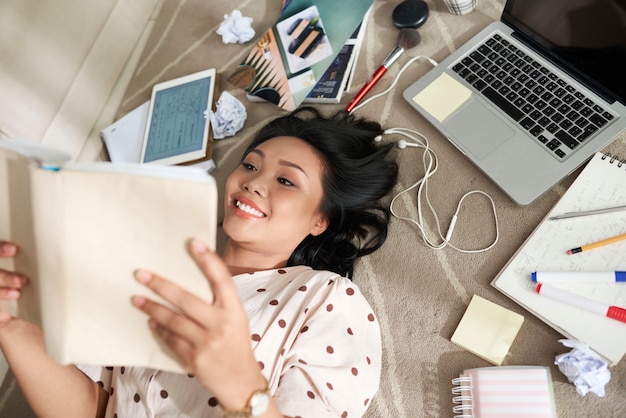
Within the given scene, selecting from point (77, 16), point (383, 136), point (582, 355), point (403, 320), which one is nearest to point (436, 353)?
point (403, 320)

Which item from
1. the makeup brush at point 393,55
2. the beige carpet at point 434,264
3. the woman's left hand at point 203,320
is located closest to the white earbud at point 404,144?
the beige carpet at point 434,264

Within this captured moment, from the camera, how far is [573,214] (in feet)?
3.15

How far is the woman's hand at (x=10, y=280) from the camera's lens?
2.11 ft

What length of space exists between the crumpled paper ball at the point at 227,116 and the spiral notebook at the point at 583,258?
2.45 ft

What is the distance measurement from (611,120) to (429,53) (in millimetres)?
462

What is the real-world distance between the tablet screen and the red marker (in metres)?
0.87

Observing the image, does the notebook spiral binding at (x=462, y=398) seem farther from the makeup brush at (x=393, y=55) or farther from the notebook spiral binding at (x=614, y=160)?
the makeup brush at (x=393, y=55)

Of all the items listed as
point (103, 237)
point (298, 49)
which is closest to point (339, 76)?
point (298, 49)

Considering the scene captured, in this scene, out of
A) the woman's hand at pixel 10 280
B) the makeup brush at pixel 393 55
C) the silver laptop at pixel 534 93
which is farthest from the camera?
the makeup brush at pixel 393 55

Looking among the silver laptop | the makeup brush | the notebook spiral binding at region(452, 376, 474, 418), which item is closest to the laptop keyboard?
the silver laptop

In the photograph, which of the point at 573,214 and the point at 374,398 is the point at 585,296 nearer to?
the point at 573,214

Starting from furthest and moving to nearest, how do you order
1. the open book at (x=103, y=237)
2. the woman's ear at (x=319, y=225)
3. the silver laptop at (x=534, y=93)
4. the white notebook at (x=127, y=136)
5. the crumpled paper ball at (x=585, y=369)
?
the white notebook at (x=127, y=136), the woman's ear at (x=319, y=225), the silver laptop at (x=534, y=93), the crumpled paper ball at (x=585, y=369), the open book at (x=103, y=237)

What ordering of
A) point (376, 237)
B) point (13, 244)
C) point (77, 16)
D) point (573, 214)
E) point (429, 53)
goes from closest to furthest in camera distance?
point (13, 244)
point (573, 214)
point (376, 237)
point (429, 53)
point (77, 16)

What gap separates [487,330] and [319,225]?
1.32ft
